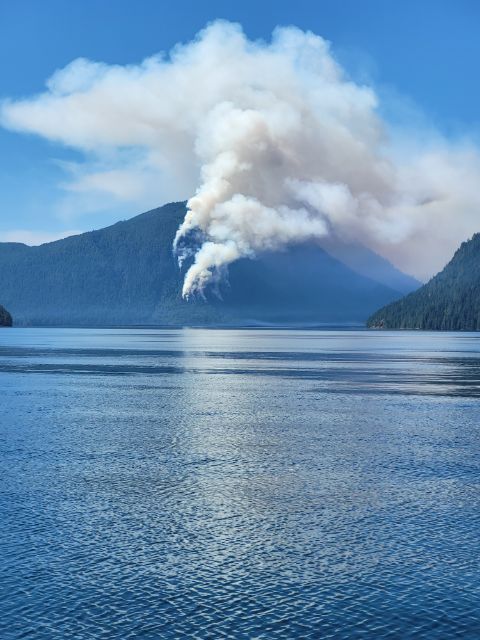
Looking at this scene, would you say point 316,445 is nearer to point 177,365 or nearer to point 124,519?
point 124,519

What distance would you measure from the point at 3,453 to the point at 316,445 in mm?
18136

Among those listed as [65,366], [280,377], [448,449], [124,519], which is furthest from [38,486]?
[65,366]

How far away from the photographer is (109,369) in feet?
380

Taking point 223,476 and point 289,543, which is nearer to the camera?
point 289,543

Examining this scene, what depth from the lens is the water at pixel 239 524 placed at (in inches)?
835

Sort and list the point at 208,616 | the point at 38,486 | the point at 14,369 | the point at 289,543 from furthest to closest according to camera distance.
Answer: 1. the point at 14,369
2. the point at 38,486
3. the point at 289,543
4. the point at 208,616

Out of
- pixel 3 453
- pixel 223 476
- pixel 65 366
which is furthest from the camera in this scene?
pixel 65 366

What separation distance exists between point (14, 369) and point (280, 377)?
A: 3990 cm

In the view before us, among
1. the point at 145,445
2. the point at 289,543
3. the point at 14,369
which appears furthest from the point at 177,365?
the point at 289,543

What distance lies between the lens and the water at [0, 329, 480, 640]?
21.2 m

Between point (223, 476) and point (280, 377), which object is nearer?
point (223, 476)

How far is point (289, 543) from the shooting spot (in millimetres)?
27297

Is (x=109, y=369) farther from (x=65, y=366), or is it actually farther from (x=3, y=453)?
(x=3, y=453)

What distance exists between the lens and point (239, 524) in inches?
1167
